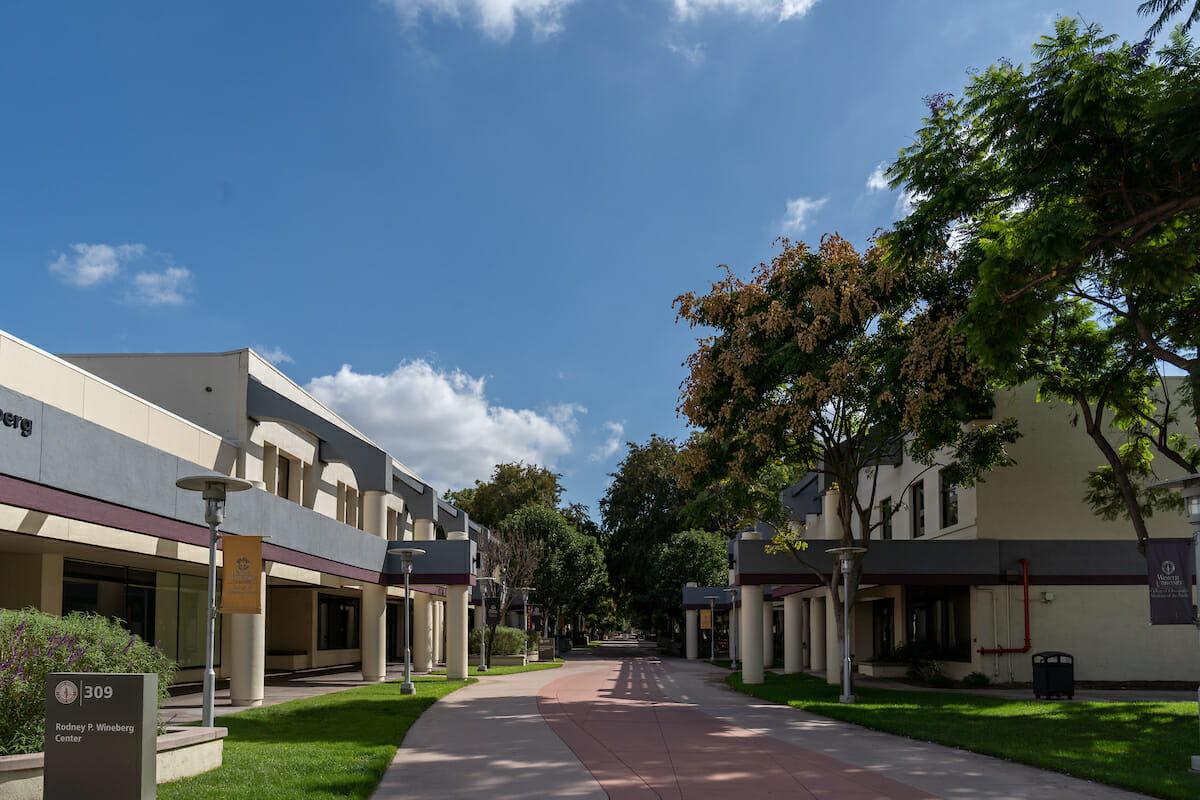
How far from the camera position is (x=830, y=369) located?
22656 millimetres

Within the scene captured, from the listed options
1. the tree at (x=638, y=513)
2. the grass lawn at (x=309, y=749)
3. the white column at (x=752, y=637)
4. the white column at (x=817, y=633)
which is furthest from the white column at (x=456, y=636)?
the tree at (x=638, y=513)

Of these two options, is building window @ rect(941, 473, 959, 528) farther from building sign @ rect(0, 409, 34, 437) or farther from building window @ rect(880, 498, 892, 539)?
building sign @ rect(0, 409, 34, 437)

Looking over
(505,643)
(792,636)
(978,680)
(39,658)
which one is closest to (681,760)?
(39,658)

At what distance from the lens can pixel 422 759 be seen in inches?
536

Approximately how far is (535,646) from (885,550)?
25282mm

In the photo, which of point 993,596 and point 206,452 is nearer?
point 206,452

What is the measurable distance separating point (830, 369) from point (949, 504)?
1164 centimetres

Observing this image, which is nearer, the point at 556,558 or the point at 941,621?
the point at 941,621

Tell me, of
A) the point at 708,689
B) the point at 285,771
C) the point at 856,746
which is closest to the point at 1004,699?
the point at 708,689

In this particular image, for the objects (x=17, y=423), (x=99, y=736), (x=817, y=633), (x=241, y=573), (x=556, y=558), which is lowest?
(x=817, y=633)

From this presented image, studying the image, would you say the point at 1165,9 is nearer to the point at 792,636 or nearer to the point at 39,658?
the point at 39,658

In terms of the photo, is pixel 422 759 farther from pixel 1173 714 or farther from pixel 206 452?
pixel 1173 714

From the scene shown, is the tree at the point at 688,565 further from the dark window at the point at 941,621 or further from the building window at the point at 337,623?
the dark window at the point at 941,621

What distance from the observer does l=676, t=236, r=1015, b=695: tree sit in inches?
879
